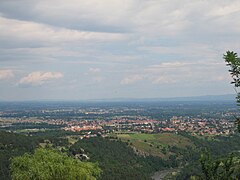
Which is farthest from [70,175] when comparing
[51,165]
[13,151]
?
[13,151]

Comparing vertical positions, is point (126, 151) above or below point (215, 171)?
below

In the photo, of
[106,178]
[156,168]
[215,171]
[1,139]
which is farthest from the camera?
[156,168]

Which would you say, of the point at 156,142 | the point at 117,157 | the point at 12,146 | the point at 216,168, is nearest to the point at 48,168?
the point at 216,168

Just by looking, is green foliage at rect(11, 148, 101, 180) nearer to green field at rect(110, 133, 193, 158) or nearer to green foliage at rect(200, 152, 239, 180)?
green foliage at rect(200, 152, 239, 180)

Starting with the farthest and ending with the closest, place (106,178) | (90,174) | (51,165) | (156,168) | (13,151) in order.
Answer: (156,168) < (13,151) < (106,178) < (90,174) < (51,165)

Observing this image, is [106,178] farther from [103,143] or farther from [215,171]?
[215,171]

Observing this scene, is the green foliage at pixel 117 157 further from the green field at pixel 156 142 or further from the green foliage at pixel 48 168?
the green foliage at pixel 48 168
